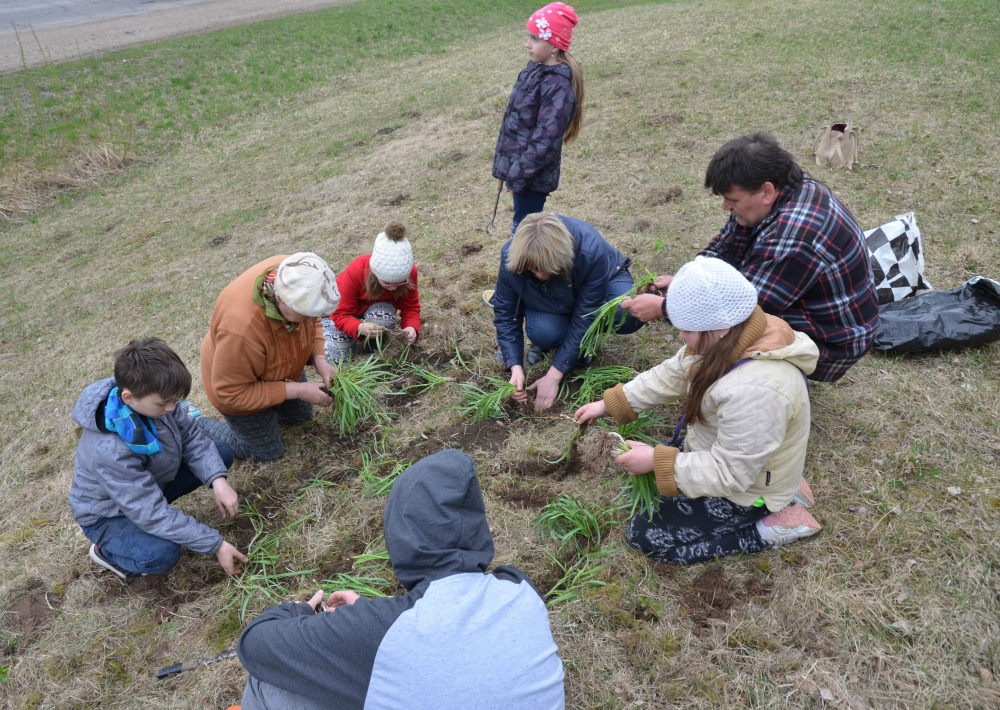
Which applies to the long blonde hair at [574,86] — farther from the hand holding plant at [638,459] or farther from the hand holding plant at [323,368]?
the hand holding plant at [638,459]

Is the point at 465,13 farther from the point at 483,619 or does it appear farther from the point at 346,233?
the point at 483,619

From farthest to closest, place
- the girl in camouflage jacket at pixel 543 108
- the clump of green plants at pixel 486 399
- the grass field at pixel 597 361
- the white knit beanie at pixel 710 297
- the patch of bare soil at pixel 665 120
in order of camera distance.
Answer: the patch of bare soil at pixel 665 120, the girl in camouflage jacket at pixel 543 108, the clump of green plants at pixel 486 399, the grass field at pixel 597 361, the white knit beanie at pixel 710 297

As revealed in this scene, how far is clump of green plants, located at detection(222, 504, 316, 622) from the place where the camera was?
2486 millimetres

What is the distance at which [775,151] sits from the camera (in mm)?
2455

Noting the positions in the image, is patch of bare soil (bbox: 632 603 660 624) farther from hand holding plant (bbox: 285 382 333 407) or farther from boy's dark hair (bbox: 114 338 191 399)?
boy's dark hair (bbox: 114 338 191 399)

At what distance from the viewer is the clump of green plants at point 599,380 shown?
10.5 ft

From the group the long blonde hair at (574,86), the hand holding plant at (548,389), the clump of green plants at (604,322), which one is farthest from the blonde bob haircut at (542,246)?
the long blonde hair at (574,86)

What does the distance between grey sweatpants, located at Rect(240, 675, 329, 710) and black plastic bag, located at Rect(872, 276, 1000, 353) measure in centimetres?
305

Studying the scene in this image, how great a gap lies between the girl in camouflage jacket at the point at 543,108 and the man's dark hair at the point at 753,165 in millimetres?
1523

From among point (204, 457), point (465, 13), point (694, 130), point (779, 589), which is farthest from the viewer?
point (465, 13)

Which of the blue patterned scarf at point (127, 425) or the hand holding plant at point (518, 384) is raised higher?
the blue patterned scarf at point (127, 425)

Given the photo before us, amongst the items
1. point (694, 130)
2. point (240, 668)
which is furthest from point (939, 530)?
point (694, 130)

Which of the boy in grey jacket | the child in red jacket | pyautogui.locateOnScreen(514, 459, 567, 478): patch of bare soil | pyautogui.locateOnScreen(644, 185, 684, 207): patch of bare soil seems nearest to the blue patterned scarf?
the boy in grey jacket

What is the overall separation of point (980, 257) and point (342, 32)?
13.8 metres
